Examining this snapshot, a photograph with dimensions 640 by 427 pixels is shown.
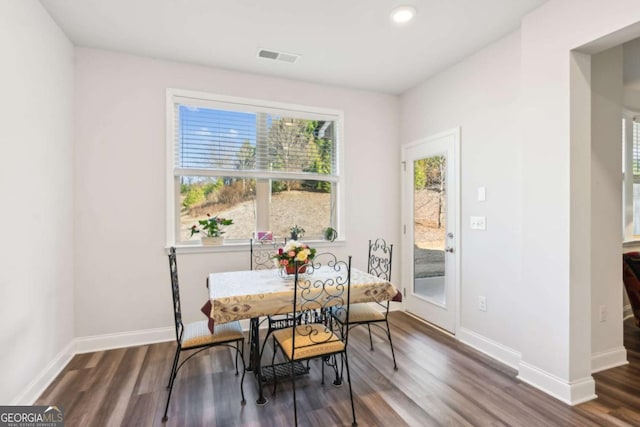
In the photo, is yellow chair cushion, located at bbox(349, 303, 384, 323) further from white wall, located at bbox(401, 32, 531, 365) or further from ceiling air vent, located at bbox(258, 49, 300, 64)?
ceiling air vent, located at bbox(258, 49, 300, 64)

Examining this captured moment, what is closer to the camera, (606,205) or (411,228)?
(606,205)

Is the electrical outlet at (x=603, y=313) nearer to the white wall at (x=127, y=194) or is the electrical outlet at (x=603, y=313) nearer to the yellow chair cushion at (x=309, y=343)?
the yellow chair cushion at (x=309, y=343)

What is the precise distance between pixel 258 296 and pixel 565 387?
218 centimetres

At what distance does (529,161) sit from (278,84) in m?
2.67

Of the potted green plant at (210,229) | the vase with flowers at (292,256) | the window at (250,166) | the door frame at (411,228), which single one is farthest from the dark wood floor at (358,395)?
the window at (250,166)

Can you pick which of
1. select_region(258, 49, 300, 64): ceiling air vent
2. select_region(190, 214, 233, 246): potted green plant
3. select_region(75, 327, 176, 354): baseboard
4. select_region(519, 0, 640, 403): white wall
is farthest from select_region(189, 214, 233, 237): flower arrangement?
select_region(519, 0, 640, 403): white wall

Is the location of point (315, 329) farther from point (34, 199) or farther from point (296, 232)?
point (34, 199)

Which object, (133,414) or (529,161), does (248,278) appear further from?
(529,161)

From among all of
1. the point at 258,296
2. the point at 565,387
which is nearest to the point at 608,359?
the point at 565,387

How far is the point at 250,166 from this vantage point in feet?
12.0

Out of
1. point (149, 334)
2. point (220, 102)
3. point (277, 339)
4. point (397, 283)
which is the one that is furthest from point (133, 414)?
point (397, 283)

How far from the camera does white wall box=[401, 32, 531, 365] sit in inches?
108

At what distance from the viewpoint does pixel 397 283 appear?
4.22 meters

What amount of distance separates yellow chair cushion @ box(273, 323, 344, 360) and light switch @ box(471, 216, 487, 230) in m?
1.85
